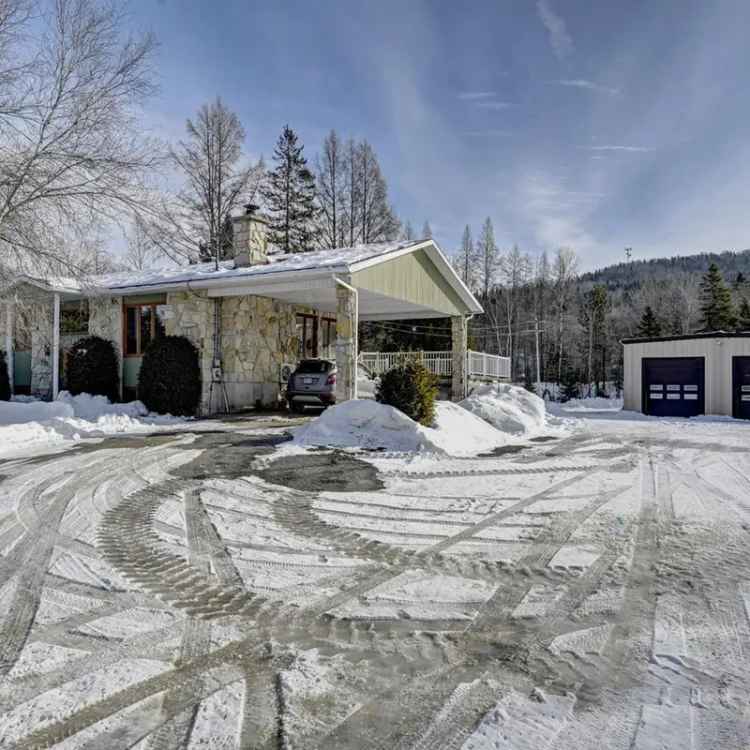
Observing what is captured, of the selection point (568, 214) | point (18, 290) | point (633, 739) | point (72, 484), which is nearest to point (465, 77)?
point (18, 290)

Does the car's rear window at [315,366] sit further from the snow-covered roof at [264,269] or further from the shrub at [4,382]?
the shrub at [4,382]

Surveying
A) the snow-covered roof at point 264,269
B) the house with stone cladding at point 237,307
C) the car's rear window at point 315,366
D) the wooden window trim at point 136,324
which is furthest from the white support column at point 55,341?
the car's rear window at point 315,366

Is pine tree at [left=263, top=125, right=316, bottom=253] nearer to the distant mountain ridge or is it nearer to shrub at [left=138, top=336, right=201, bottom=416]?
shrub at [left=138, top=336, right=201, bottom=416]

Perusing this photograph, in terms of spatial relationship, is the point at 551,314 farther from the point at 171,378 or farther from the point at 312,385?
the point at 171,378

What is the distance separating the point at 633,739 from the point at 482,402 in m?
10.3

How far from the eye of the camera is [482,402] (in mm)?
12016

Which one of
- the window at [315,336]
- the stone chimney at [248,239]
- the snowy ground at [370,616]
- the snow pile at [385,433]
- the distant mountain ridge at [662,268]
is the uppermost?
the distant mountain ridge at [662,268]

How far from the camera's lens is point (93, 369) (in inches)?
535

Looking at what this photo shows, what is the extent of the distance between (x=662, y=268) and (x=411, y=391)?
84.6m

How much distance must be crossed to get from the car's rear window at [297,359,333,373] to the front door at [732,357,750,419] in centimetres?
1340

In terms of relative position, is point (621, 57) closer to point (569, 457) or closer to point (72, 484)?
point (569, 457)

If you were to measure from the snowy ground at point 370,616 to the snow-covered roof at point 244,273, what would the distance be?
624 cm

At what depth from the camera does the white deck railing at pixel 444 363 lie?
1914cm

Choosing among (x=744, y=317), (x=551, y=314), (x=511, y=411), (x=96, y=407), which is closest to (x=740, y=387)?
(x=511, y=411)
